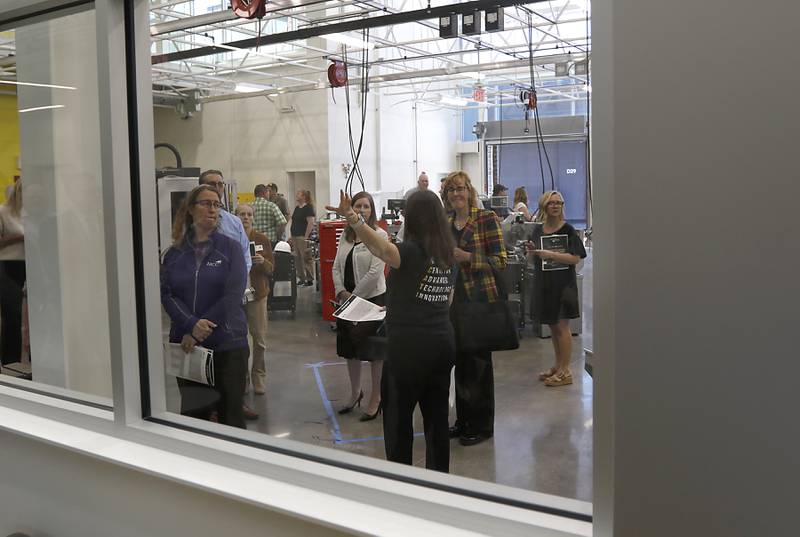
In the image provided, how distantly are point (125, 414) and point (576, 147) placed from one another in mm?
1741

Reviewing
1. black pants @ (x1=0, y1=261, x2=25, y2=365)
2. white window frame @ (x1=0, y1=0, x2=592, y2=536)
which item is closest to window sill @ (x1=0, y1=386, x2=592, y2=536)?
white window frame @ (x1=0, y1=0, x2=592, y2=536)

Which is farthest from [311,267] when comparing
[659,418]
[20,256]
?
[20,256]

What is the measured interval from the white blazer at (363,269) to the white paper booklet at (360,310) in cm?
2

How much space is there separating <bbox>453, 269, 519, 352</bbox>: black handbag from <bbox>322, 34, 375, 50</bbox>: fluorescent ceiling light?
115 cm

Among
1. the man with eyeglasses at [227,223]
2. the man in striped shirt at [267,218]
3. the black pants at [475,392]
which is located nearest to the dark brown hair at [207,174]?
the man with eyeglasses at [227,223]

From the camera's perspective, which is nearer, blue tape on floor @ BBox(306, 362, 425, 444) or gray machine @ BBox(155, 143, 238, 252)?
blue tape on floor @ BBox(306, 362, 425, 444)

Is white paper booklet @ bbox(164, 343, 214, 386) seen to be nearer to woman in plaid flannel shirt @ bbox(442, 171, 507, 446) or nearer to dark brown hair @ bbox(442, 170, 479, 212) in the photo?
woman in plaid flannel shirt @ bbox(442, 171, 507, 446)

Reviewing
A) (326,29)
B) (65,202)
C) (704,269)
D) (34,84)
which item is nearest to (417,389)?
(704,269)

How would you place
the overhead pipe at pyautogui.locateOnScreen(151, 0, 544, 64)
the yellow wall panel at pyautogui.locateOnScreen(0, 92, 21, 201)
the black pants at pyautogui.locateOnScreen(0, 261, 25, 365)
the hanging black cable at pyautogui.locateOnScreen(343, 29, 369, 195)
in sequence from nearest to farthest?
the hanging black cable at pyautogui.locateOnScreen(343, 29, 369, 195), the overhead pipe at pyautogui.locateOnScreen(151, 0, 544, 64), the yellow wall panel at pyautogui.locateOnScreen(0, 92, 21, 201), the black pants at pyautogui.locateOnScreen(0, 261, 25, 365)

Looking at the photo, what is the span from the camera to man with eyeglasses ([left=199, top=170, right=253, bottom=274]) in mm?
2701

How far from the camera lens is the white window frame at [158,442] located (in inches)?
69.5

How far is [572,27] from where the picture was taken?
1.79 meters

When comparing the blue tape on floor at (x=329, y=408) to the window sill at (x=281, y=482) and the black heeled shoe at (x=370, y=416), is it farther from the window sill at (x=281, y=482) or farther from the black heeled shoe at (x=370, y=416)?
the window sill at (x=281, y=482)

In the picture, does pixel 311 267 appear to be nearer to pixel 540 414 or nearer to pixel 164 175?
pixel 164 175
